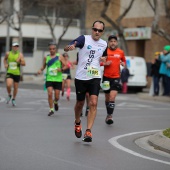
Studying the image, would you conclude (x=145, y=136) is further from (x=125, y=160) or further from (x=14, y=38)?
(x=14, y=38)

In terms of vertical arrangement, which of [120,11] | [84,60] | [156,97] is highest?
[120,11]

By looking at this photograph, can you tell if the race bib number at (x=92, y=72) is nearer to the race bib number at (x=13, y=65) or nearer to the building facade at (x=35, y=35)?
the race bib number at (x=13, y=65)

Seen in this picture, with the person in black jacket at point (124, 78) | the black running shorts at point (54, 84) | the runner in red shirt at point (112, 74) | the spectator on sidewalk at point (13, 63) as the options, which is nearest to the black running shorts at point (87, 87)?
the runner in red shirt at point (112, 74)

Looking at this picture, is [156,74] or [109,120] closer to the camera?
[109,120]

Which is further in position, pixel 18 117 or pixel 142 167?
pixel 18 117

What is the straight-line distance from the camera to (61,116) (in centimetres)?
1574

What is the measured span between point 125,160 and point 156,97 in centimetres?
1618

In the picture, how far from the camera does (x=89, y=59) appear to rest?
10.8 metres

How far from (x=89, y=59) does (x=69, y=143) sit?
1.49m

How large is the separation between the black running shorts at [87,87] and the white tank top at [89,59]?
78 millimetres

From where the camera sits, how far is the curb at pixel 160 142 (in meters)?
10.1

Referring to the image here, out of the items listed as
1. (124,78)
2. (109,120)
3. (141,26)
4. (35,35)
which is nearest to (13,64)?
(109,120)

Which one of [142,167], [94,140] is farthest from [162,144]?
[142,167]

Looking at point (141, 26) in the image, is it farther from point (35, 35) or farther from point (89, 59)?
point (89, 59)
